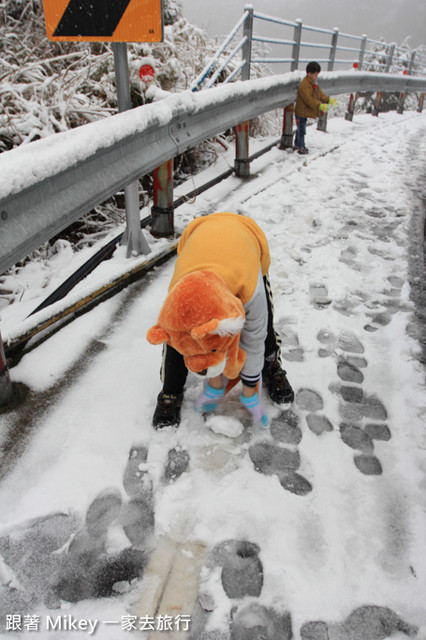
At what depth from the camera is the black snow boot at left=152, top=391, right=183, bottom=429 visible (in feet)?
6.32

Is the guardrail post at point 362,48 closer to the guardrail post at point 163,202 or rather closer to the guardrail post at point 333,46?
the guardrail post at point 333,46

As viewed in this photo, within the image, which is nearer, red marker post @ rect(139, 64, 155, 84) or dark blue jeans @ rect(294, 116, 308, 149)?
red marker post @ rect(139, 64, 155, 84)

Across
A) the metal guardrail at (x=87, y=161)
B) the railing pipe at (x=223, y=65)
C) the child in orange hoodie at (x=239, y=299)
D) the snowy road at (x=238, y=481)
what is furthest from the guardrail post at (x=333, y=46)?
the child in orange hoodie at (x=239, y=299)

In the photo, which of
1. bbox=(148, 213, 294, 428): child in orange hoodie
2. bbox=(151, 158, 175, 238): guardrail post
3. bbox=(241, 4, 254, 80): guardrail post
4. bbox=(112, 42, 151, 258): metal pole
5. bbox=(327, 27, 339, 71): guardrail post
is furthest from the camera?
bbox=(327, 27, 339, 71): guardrail post

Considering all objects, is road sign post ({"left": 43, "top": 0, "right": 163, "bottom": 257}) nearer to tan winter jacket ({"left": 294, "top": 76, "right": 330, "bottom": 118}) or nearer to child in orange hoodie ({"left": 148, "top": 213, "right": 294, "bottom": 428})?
child in orange hoodie ({"left": 148, "top": 213, "right": 294, "bottom": 428})

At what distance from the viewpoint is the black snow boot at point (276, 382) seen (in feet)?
6.75

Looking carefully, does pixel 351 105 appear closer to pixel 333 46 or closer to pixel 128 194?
pixel 333 46

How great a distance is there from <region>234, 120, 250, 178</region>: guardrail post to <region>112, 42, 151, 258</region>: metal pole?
2.38 metres

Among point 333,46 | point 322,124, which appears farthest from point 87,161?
point 333,46

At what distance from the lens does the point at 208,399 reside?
2.00 m

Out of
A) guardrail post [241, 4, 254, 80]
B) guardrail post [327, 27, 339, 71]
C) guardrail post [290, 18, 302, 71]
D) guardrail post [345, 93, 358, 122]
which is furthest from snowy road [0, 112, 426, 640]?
guardrail post [327, 27, 339, 71]

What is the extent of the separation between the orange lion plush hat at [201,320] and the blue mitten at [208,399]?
0.49 meters

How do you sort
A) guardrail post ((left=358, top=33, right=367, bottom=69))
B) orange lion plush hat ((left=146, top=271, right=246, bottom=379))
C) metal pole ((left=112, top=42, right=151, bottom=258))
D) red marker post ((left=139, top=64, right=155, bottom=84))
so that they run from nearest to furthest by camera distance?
orange lion plush hat ((left=146, top=271, right=246, bottom=379)), metal pole ((left=112, top=42, right=151, bottom=258)), red marker post ((left=139, top=64, right=155, bottom=84)), guardrail post ((left=358, top=33, right=367, bottom=69))

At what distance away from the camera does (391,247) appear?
344 cm
